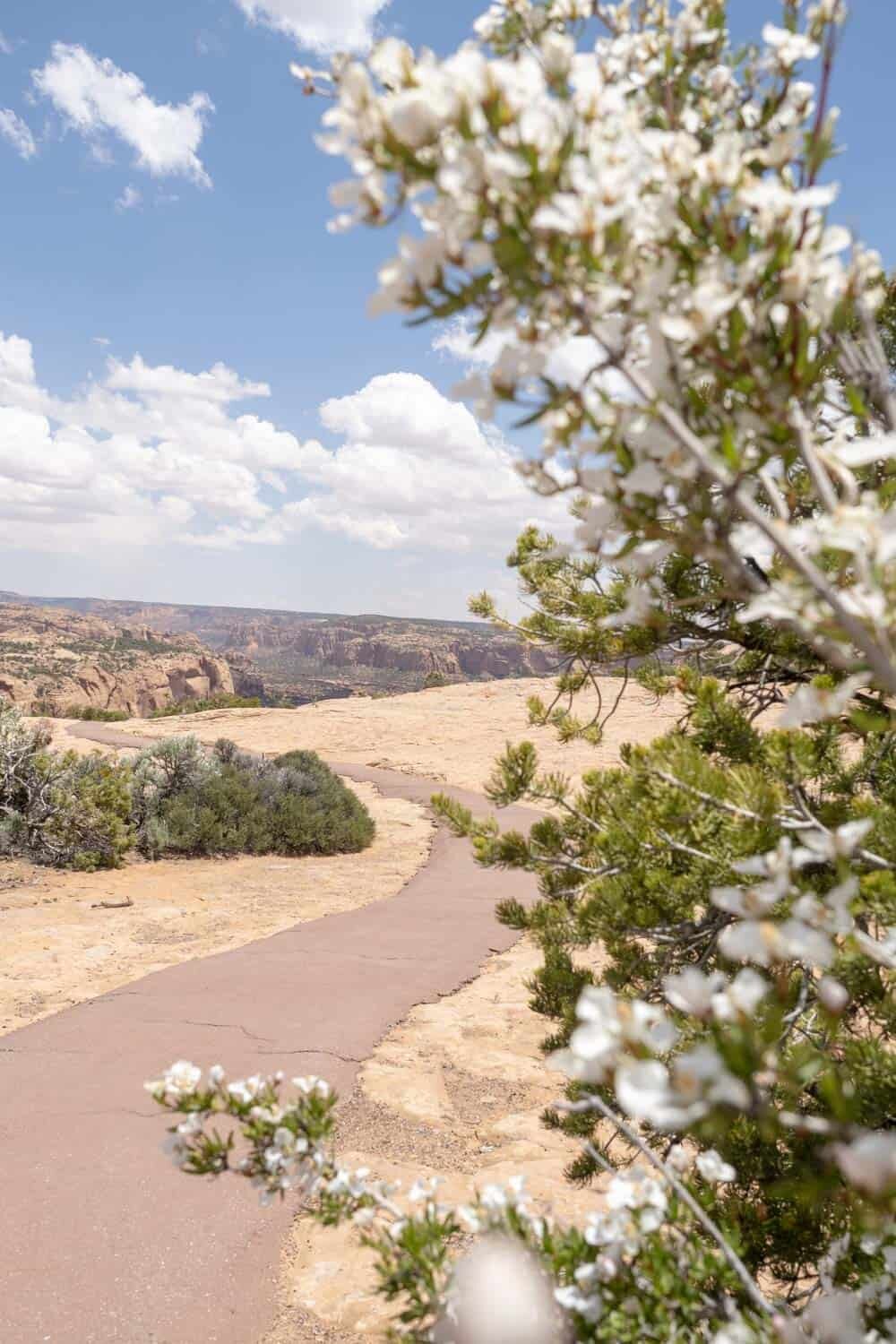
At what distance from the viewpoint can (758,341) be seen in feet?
3.63

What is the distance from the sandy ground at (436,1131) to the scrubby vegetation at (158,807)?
260 inches

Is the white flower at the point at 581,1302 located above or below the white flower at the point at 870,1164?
below

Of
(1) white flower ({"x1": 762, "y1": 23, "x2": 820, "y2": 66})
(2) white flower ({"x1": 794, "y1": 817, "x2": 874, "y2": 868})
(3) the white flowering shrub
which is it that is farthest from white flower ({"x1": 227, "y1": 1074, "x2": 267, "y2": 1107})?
(1) white flower ({"x1": 762, "y1": 23, "x2": 820, "y2": 66})

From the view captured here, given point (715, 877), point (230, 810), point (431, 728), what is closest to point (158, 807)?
point (230, 810)

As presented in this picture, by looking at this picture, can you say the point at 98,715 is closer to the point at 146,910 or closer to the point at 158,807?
the point at 158,807

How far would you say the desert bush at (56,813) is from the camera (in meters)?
11.1

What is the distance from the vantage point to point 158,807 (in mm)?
12695

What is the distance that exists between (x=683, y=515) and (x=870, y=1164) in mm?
888

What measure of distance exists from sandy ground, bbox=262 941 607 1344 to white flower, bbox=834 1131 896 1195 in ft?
8.26

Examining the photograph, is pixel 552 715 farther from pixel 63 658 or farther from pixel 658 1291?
pixel 63 658

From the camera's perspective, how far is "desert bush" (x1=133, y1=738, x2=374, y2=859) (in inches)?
487

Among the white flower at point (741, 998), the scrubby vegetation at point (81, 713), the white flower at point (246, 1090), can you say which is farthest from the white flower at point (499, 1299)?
the scrubby vegetation at point (81, 713)

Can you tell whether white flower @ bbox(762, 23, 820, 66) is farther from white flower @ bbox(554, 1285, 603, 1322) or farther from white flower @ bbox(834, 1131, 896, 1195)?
white flower @ bbox(554, 1285, 603, 1322)

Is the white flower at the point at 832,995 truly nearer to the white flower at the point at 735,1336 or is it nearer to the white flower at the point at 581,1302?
the white flower at the point at 735,1336
